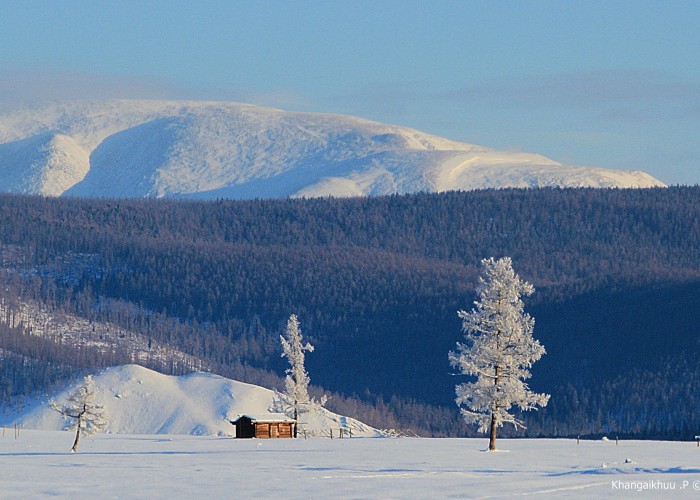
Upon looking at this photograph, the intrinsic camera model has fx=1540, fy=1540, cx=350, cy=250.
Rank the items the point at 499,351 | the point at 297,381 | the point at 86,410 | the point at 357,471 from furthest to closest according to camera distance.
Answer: the point at 297,381
the point at 86,410
the point at 499,351
the point at 357,471

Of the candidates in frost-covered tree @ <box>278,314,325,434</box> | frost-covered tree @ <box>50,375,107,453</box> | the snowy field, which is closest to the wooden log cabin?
frost-covered tree @ <box>278,314,325,434</box>

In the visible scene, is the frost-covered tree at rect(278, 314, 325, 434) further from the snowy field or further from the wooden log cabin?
the snowy field

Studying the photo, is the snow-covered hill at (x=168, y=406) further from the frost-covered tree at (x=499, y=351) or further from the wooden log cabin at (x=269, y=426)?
the frost-covered tree at (x=499, y=351)

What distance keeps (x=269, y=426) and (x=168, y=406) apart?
202 feet

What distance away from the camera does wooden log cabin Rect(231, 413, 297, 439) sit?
120125mm

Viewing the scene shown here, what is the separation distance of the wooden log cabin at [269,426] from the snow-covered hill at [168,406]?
41.7 m

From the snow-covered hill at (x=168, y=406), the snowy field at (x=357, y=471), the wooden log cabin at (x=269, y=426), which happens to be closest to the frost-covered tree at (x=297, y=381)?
the wooden log cabin at (x=269, y=426)

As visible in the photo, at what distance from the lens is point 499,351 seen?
81688mm

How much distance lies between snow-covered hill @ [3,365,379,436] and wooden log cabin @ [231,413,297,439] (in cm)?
4171

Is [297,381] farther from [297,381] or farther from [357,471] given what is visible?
[357,471]

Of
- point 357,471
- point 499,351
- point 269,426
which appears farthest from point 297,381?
point 357,471

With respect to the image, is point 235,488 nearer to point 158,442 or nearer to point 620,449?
point 620,449

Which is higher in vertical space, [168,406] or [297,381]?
[297,381]

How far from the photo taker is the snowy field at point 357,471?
57.5 meters
